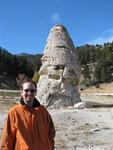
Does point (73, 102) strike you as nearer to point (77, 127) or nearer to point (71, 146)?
point (77, 127)

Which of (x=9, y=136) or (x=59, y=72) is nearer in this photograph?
(x=9, y=136)

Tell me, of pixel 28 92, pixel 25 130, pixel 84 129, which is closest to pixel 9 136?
pixel 25 130

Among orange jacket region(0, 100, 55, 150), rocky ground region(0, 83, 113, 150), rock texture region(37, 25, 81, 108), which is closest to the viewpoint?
orange jacket region(0, 100, 55, 150)

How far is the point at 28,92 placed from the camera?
22.8 feet

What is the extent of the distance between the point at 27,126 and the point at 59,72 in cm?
1844

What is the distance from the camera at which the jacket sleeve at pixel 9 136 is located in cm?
690

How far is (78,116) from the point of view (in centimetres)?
1909

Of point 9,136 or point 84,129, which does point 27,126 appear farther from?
point 84,129

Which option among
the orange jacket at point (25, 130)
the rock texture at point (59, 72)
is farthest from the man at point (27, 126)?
the rock texture at point (59, 72)

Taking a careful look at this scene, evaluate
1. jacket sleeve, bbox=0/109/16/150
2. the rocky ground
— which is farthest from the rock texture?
jacket sleeve, bbox=0/109/16/150

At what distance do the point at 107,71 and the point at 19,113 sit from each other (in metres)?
95.1

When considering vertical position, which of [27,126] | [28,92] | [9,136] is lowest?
[9,136]

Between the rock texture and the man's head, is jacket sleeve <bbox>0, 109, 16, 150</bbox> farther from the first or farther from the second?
the rock texture

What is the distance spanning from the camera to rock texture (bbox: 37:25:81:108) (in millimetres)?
24734
